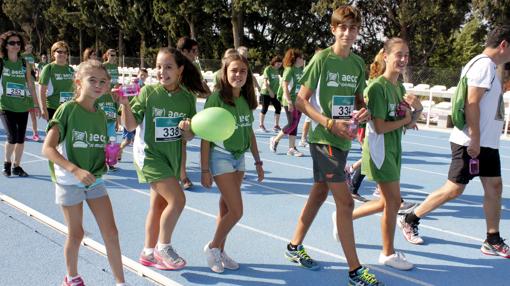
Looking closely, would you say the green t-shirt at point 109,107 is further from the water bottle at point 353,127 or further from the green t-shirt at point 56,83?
the water bottle at point 353,127

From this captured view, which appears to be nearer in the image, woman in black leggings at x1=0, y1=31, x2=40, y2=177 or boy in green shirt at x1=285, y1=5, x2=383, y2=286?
boy in green shirt at x1=285, y1=5, x2=383, y2=286

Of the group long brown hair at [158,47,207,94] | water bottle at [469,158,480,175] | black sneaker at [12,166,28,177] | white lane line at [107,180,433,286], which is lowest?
white lane line at [107,180,433,286]

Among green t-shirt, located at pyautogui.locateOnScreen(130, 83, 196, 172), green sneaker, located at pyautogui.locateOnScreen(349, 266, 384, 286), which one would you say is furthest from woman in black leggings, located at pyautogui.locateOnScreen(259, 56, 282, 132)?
green sneaker, located at pyautogui.locateOnScreen(349, 266, 384, 286)

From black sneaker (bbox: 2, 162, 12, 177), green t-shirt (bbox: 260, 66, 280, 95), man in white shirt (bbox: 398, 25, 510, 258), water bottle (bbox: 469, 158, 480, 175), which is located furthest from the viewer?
green t-shirt (bbox: 260, 66, 280, 95)

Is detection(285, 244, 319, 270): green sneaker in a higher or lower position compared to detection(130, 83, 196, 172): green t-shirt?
Answer: lower

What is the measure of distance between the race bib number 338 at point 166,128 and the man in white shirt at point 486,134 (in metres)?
2.52

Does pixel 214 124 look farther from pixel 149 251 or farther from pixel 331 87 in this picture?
pixel 149 251

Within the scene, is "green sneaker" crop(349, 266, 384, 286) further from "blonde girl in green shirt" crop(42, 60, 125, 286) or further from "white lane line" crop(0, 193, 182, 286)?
"blonde girl in green shirt" crop(42, 60, 125, 286)

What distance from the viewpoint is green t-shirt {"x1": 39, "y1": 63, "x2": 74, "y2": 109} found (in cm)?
726

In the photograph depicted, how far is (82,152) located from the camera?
330 cm

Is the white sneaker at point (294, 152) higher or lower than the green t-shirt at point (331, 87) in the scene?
lower

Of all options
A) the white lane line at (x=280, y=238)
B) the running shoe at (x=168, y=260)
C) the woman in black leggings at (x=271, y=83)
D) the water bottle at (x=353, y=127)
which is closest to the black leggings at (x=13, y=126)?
the white lane line at (x=280, y=238)

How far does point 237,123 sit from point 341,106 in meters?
0.82

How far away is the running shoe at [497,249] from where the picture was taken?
4.52m
